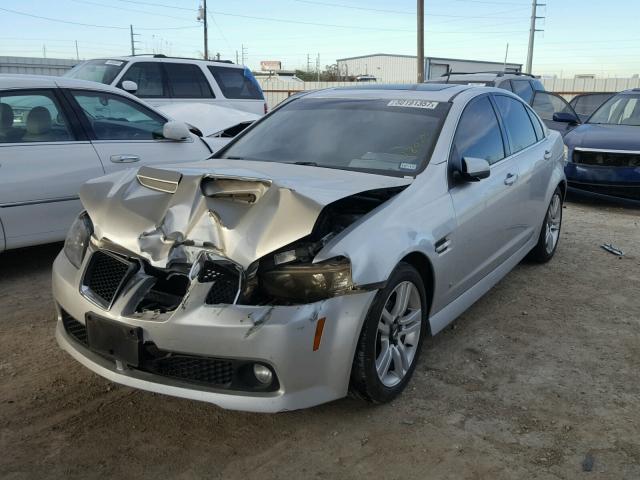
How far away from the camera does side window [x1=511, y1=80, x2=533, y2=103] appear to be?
10.9 m

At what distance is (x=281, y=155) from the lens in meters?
3.94

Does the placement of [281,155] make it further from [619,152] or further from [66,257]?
[619,152]

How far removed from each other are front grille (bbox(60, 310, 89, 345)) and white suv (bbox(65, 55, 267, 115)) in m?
5.93

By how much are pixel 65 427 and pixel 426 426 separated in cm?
177

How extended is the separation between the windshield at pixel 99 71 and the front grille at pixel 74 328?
254 inches

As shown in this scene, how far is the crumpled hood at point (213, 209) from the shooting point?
8.91ft

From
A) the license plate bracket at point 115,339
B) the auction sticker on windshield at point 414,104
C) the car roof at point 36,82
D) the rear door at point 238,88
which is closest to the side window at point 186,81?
the rear door at point 238,88

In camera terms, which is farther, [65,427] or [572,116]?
[572,116]

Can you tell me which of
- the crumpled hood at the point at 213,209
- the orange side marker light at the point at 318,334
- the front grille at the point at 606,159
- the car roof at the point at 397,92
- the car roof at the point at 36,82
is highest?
the car roof at the point at 36,82

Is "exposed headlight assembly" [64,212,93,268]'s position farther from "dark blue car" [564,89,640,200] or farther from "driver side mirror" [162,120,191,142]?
"dark blue car" [564,89,640,200]

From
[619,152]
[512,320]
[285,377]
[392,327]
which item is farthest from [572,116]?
[285,377]

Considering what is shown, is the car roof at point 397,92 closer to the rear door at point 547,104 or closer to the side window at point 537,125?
the side window at point 537,125

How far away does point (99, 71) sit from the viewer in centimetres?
908

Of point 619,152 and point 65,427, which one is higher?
point 619,152
